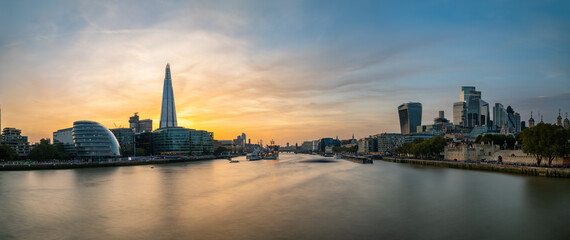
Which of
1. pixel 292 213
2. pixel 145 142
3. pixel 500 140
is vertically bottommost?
pixel 292 213

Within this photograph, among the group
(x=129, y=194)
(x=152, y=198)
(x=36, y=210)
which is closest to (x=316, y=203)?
(x=152, y=198)

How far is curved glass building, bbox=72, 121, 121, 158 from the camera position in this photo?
118 m

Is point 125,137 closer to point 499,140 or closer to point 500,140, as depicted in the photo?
point 499,140

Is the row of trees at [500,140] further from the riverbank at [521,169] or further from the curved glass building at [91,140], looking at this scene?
the curved glass building at [91,140]

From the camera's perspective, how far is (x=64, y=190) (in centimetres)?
4550

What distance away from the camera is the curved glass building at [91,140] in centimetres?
11794

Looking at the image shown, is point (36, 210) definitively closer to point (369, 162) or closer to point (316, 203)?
point (316, 203)

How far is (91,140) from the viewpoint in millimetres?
118875

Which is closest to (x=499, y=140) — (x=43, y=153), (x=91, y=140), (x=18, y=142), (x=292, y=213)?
(x=292, y=213)

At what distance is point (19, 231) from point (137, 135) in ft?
609

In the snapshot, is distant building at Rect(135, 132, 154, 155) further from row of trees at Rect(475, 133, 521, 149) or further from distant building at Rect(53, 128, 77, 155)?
row of trees at Rect(475, 133, 521, 149)

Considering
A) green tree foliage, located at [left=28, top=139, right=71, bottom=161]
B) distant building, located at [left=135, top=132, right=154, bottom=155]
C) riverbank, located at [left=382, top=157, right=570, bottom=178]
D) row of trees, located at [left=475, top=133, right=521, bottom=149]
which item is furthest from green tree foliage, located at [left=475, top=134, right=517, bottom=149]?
distant building, located at [left=135, top=132, right=154, bottom=155]

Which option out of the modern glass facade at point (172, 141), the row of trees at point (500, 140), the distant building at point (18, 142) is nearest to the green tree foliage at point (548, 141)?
the row of trees at point (500, 140)

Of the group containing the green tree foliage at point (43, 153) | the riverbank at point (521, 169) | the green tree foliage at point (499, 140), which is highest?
the green tree foliage at point (499, 140)
